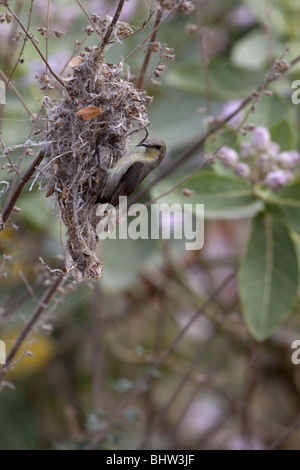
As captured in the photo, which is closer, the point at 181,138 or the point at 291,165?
the point at 291,165

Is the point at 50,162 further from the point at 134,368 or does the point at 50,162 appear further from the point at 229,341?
the point at 134,368

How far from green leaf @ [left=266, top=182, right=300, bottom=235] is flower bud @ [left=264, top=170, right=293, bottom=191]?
96 mm

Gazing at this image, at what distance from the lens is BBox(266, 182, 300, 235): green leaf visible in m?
1.62

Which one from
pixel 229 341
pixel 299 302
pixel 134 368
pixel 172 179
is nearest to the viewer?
pixel 172 179

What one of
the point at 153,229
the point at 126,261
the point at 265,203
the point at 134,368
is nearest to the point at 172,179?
the point at 265,203

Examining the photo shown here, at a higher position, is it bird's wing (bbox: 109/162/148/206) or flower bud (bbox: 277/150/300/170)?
flower bud (bbox: 277/150/300/170)

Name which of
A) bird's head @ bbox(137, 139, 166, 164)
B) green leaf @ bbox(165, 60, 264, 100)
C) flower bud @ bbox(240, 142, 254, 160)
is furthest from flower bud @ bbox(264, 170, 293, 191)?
green leaf @ bbox(165, 60, 264, 100)

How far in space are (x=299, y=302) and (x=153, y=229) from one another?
1.76 feet

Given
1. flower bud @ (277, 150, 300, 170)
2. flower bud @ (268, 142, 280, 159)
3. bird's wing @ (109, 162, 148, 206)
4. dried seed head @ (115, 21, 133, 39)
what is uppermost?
flower bud @ (268, 142, 280, 159)

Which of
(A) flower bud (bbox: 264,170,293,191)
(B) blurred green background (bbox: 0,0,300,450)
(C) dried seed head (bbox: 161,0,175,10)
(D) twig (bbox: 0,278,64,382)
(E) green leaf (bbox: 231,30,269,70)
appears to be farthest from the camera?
(E) green leaf (bbox: 231,30,269,70)

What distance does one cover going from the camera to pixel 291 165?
1.58m

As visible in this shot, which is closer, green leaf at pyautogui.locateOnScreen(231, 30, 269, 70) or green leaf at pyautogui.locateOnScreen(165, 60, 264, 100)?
green leaf at pyautogui.locateOnScreen(165, 60, 264, 100)

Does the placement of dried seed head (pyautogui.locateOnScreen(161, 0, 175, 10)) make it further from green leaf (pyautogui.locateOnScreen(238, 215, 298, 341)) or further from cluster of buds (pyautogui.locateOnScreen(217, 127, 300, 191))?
green leaf (pyautogui.locateOnScreen(238, 215, 298, 341))
